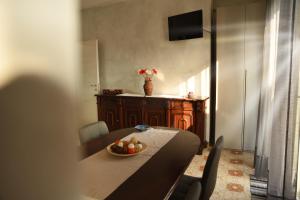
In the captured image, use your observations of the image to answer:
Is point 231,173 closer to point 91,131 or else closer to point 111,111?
point 91,131

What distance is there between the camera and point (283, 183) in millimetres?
2164

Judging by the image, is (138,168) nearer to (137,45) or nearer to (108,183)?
(108,183)

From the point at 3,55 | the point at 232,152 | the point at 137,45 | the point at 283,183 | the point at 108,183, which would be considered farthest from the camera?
the point at 137,45

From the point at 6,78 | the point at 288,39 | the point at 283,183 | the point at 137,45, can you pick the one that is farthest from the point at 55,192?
the point at 137,45

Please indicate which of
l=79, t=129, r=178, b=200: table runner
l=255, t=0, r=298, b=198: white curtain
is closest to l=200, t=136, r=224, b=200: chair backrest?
l=79, t=129, r=178, b=200: table runner

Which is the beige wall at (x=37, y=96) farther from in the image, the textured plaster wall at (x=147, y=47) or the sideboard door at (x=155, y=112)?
the textured plaster wall at (x=147, y=47)

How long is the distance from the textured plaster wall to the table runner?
1.99m

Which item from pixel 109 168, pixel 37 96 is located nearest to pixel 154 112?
pixel 109 168

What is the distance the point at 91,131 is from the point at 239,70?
2.47m

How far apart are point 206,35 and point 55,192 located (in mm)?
3678

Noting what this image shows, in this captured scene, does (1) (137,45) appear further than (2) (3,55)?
Yes

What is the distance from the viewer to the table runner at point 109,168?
1.30 metres

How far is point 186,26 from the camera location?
12.0ft

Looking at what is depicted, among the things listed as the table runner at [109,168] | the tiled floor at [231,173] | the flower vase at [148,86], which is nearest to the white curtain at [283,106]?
the tiled floor at [231,173]
